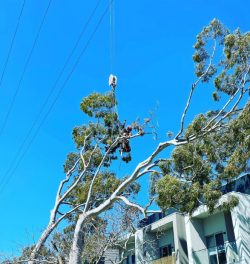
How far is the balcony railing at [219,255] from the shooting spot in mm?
18141

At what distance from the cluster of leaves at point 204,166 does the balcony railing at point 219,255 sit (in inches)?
96.0

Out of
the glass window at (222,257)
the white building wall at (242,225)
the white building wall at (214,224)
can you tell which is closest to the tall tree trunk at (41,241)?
the white building wall at (214,224)

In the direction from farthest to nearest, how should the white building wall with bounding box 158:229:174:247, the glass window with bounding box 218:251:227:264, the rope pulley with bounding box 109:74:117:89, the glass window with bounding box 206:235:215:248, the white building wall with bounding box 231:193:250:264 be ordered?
the white building wall with bounding box 158:229:174:247, the glass window with bounding box 206:235:215:248, the glass window with bounding box 218:251:227:264, the white building wall with bounding box 231:193:250:264, the rope pulley with bounding box 109:74:117:89

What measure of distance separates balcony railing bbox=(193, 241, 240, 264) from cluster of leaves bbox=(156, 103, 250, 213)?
2.44 m

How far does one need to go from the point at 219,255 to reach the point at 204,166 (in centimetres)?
446

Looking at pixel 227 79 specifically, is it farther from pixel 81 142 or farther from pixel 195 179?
pixel 81 142

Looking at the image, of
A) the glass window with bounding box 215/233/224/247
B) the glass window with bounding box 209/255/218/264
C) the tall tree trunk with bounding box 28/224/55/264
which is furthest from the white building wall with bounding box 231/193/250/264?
the tall tree trunk with bounding box 28/224/55/264

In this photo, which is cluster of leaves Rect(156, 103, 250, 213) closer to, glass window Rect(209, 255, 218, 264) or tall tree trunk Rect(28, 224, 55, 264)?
glass window Rect(209, 255, 218, 264)

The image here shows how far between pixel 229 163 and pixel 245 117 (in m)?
2.06

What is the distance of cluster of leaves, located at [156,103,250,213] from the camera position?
1642 centimetres

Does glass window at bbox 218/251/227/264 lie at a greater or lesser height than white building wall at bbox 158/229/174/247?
lesser

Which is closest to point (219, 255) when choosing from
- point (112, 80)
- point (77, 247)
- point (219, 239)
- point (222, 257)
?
point (222, 257)

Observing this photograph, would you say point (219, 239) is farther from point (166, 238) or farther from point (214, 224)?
point (166, 238)

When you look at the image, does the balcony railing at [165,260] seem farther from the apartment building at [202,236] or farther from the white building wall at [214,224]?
the white building wall at [214,224]
